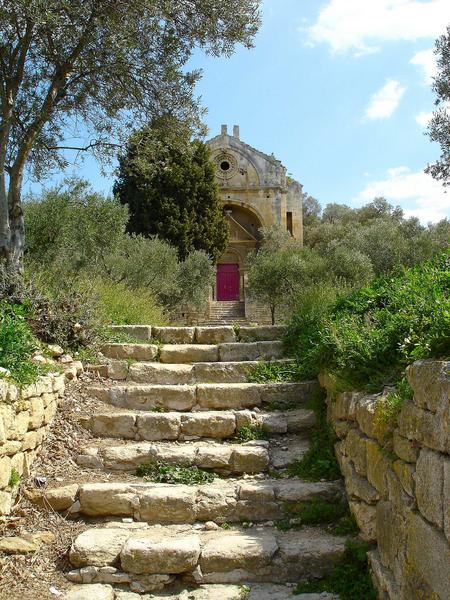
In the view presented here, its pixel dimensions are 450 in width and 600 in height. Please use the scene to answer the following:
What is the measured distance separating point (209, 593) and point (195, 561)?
228 mm

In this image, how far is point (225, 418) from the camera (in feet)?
18.4

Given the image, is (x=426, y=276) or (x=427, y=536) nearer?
(x=427, y=536)

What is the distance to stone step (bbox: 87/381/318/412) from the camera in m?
6.12

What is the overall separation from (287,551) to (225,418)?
6.11 feet

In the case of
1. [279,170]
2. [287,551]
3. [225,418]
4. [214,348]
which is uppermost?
[279,170]

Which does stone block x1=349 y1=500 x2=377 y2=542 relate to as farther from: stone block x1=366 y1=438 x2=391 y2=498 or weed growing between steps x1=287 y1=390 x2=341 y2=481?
weed growing between steps x1=287 y1=390 x2=341 y2=481

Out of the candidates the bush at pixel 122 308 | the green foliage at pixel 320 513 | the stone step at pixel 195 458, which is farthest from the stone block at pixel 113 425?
the bush at pixel 122 308

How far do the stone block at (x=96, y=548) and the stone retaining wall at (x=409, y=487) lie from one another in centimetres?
173

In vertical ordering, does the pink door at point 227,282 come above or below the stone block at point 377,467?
above

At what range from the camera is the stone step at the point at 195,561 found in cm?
379

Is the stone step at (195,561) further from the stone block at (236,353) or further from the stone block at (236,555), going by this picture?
the stone block at (236,353)

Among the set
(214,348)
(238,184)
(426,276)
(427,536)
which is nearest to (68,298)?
(214,348)

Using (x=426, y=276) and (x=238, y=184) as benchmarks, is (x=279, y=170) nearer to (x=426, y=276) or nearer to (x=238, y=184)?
(x=238, y=184)

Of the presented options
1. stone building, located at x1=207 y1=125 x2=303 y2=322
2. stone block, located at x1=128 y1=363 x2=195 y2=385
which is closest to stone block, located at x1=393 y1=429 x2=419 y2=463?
stone block, located at x1=128 y1=363 x2=195 y2=385
